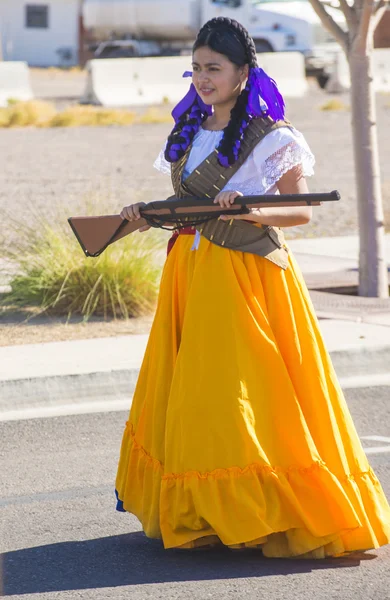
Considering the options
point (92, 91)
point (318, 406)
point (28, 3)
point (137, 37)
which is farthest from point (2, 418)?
point (28, 3)

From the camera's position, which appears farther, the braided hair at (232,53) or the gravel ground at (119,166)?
the gravel ground at (119,166)

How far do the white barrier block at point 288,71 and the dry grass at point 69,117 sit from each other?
5.85 m

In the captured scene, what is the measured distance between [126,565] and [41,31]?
4553cm

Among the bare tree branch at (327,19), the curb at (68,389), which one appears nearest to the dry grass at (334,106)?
the bare tree branch at (327,19)

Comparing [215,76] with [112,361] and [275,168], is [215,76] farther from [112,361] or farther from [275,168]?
[112,361]

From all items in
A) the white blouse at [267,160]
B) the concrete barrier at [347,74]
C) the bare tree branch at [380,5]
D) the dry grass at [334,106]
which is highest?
the white blouse at [267,160]

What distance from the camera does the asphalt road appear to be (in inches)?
164

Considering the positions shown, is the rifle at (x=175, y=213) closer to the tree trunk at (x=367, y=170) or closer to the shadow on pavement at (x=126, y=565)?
the shadow on pavement at (x=126, y=565)

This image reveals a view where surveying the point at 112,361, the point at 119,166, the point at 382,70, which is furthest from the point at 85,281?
the point at 382,70

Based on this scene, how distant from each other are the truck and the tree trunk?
25408 mm

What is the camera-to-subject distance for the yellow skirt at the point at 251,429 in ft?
13.9

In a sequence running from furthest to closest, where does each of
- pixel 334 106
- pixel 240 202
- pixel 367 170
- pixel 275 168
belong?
pixel 334 106, pixel 367 170, pixel 275 168, pixel 240 202

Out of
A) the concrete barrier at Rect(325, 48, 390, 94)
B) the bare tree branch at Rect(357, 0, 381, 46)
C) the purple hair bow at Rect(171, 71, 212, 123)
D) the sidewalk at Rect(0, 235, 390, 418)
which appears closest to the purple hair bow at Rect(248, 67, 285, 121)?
the purple hair bow at Rect(171, 71, 212, 123)

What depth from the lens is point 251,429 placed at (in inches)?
167
